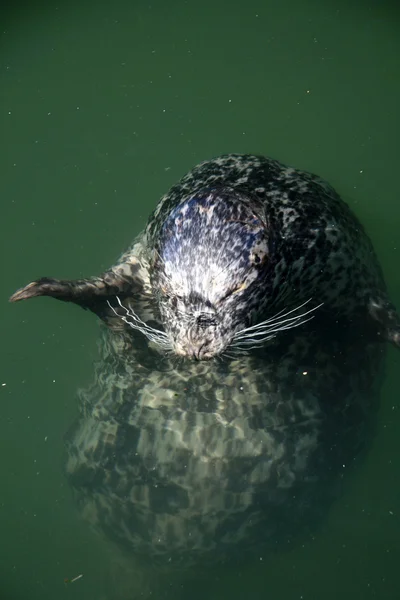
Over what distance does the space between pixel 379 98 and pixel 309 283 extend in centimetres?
234

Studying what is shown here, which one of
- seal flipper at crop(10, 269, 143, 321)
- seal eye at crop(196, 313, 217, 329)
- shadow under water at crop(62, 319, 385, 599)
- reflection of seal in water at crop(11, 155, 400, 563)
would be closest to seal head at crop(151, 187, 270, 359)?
seal eye at crop(196, 313, 217, 329)

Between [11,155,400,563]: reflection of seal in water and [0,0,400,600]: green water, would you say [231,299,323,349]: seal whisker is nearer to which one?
[11,155,400,563]: reflection of seal in water

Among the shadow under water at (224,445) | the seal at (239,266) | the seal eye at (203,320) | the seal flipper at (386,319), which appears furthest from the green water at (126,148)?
the seal eye at (203,320)

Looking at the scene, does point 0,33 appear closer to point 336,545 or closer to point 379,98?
point 379,98

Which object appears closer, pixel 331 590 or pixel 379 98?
pixel 331 590

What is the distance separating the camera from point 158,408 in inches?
161

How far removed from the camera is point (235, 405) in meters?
4.02

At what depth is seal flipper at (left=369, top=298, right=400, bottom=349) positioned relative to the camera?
382 cm

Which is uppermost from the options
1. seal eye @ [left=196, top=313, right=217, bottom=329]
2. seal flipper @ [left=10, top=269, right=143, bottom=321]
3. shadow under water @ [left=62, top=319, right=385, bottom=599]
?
seal flipper @ [left=10, top=269, right=143, bottom=321]

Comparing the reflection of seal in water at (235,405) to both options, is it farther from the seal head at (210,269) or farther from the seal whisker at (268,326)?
the seal head at (210,269)

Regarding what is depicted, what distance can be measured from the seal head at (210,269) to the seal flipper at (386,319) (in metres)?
1.18

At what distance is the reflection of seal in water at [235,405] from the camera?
150 inches

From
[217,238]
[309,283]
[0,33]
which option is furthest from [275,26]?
[217,238]

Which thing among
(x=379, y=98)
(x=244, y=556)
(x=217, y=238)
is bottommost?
(x=244, y=556)
